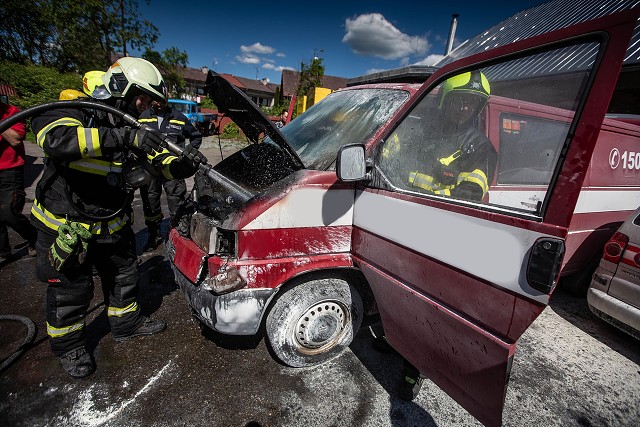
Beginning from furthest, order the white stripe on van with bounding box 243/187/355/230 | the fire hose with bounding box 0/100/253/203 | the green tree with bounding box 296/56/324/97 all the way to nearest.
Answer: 1. the green tree with bounding box 296/56/324/97
2. the white stripe on van with bounding box 243/187/355/230
3. the fire hose with bounding box 0/100/253/203

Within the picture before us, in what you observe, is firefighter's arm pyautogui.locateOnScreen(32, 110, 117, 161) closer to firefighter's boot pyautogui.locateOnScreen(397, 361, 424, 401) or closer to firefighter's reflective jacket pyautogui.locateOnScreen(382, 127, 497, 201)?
firefighter's reflective jacket pyautogui.locateOnScreen(382, 127, 497, 201)

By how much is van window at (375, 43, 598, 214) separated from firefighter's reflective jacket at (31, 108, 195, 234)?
5.38 feet

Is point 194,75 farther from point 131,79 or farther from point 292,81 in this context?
point 131,79

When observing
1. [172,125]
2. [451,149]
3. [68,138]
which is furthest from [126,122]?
[172,125]

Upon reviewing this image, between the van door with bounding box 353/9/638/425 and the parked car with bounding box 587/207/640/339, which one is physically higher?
the van door with bounding box 353/9/638/425

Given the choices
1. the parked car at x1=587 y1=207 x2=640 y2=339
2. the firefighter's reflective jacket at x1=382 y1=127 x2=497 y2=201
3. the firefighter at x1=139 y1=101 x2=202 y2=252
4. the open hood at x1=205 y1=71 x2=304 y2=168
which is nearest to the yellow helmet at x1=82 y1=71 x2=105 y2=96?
the open hood at x1=205 y1=71 x2=304 y2=168

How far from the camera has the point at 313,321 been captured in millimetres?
2189

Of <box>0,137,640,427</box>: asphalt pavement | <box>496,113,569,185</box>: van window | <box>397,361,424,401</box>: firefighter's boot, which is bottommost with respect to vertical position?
<box>0,137,640,427</box>: asphalt pavement

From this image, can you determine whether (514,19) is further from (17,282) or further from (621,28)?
(17,282)

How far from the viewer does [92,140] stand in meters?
1.83

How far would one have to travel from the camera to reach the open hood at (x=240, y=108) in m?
1.98


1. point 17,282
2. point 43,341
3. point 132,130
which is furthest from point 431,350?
point 17,282

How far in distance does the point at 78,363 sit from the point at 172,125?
10.7ft

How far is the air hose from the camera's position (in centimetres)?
221
